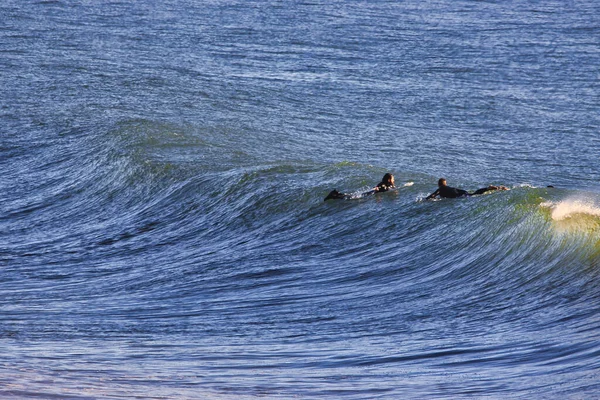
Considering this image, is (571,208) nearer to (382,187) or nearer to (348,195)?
(382,187)

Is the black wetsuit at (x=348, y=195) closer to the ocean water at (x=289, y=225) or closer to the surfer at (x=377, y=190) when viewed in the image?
the surfer at (x=377, y=190)

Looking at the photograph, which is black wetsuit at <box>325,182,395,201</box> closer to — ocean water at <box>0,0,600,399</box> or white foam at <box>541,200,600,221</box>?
ocean water at <box>0,0,600,399</box>

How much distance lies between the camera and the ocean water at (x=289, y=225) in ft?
32.7

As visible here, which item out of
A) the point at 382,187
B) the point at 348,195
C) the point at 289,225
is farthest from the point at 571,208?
the point at 289,225

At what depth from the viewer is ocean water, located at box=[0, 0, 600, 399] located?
9969 mm

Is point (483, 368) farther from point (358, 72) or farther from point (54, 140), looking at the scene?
point (358, 72)

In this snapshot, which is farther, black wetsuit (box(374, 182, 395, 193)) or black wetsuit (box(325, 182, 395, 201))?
black wetsuit (box(374, 182, 395, 193))

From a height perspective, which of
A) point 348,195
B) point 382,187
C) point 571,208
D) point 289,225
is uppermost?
point 571,208

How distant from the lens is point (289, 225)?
61.6 ft

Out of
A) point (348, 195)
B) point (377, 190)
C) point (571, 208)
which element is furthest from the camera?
point (377, 190)

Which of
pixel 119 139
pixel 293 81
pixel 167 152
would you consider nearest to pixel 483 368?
pixel 167 152

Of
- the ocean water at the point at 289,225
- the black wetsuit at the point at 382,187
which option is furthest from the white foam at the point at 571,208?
the black wetsuit at the point at 382,187

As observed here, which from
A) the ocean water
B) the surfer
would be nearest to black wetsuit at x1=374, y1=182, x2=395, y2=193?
the surfer

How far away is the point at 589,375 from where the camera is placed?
9055 mm
